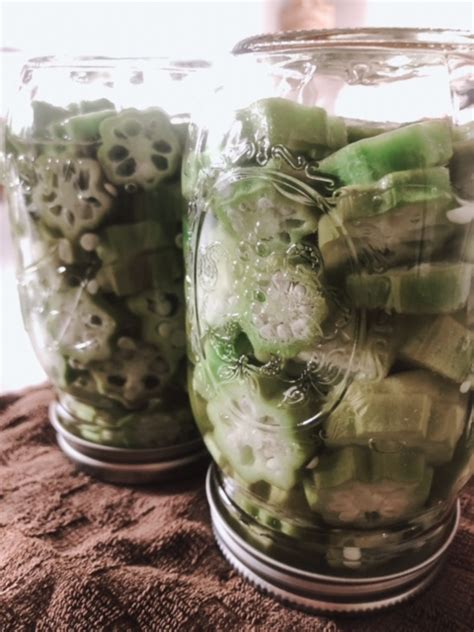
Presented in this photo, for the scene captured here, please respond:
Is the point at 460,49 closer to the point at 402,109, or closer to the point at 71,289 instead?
the point at 402,109

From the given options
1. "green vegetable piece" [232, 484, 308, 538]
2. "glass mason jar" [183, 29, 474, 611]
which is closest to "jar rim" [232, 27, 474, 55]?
"glass mason jar" [183, 29, 474, 611]

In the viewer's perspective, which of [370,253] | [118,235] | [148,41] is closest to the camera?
[370,253]

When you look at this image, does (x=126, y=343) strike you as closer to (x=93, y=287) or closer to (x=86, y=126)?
(x=93, y=287)

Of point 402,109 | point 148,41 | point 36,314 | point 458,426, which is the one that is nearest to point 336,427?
point 458,426

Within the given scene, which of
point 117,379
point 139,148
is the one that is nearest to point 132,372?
point 117,379

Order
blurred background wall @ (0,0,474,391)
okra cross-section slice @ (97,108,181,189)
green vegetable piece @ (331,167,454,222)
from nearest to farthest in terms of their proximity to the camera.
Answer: green vegetable piece @ (331,167,454,222), okra cross-section slice @ (97,108,181,189), blurred background wall @ (0,0,474,391)

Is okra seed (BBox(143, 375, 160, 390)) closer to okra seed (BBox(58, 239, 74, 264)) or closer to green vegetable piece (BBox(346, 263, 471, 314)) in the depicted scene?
okra seed (BBox(58, 239, 74, 264))

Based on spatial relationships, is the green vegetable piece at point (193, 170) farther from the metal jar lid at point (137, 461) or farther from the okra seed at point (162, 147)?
the metal jar lid at point (137, 461)
